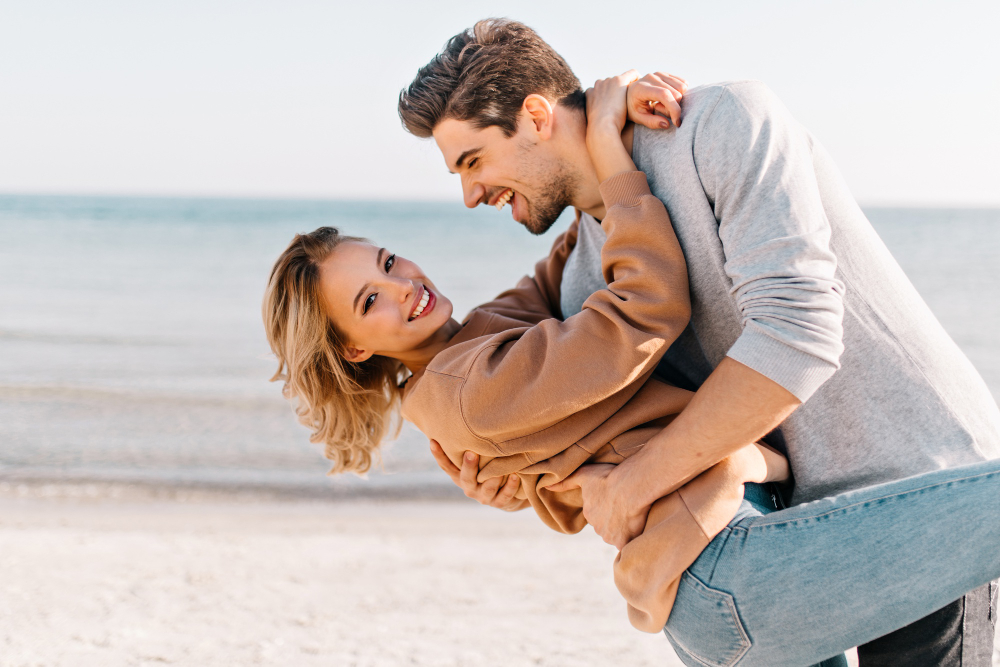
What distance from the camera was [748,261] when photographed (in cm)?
167

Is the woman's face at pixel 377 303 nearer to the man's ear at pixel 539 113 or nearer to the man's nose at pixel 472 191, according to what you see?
the man's nose at pixel 472 191

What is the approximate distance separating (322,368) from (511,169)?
1.01 m

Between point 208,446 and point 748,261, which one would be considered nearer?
point 748,261

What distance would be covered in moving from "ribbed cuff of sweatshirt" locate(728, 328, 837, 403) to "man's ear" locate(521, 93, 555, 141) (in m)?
1.10

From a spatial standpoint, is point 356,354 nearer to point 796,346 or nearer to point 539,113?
point 539,113

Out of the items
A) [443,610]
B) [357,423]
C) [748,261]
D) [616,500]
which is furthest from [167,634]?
[748,261]

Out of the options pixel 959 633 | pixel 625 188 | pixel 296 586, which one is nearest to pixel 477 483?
pixel 625 188

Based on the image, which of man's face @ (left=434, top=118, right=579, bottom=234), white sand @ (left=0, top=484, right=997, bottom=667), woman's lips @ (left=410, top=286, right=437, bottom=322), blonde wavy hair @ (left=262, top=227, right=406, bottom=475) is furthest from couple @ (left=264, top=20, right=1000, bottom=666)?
white sand @ (left=0, top=484, right=997, bottom=667)

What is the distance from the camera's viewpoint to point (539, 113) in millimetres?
2385

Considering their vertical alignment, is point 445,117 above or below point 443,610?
above

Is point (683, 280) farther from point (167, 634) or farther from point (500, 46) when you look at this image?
point (167, 634)

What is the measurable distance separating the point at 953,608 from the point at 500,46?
2.09 metres

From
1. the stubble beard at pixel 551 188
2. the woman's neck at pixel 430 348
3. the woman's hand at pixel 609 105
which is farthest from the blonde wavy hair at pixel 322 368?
the woman's hand at pixel 609 105

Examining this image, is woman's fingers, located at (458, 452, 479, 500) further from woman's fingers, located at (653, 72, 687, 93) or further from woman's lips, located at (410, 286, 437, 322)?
woman's fingers, located at (653, 72, 687, 93)
